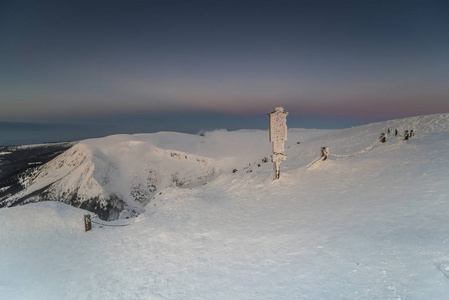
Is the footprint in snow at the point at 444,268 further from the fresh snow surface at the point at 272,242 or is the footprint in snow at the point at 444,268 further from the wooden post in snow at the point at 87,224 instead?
the wooden post in snow at the point at 87,224

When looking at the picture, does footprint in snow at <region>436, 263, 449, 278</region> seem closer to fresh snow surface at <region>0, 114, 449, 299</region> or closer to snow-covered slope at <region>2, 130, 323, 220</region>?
fresh snow surface at <region>0, 114, 449, 299</region>

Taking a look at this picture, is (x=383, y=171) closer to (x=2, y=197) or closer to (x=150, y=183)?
(x=150, y=183)

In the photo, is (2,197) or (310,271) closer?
(310,271)

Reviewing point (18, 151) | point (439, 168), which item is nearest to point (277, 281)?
point (439, 168)

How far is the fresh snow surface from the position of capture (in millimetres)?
5242

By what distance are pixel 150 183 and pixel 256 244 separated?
56925mm

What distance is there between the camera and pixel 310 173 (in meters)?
14.1

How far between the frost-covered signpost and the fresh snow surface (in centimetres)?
125

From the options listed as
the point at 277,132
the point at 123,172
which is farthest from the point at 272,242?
the point at 123,172

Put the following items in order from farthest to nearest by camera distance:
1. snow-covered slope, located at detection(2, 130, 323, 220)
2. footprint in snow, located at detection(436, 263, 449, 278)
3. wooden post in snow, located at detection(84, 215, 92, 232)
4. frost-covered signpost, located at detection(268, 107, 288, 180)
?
snow-covered slope, located at detection(2, 130, 323, 220) → frost-covered signpost, located at detection(268, 107, 288, 180) → wooden post in snow, located at detection(84, 215, 92, 232) → footprint in snow, located at detection(436, 263, 449, 278)

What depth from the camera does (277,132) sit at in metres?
14.5

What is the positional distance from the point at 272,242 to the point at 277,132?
330 inches

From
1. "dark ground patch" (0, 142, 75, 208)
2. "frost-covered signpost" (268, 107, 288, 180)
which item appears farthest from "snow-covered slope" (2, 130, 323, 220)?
"frost-covered signpost" (268, 107, 288, 180)

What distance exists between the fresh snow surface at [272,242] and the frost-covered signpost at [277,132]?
1247mm
